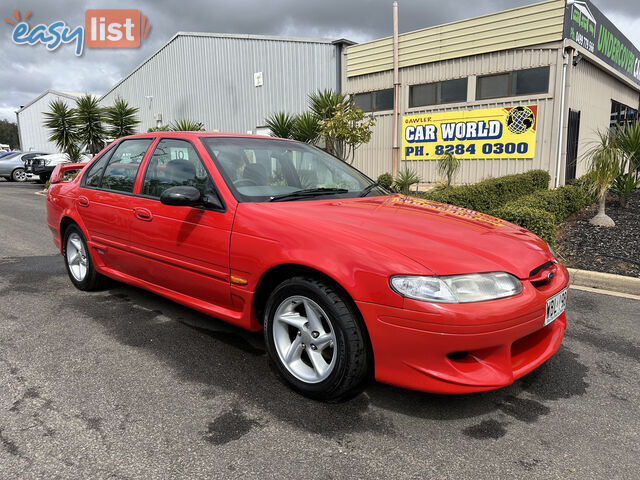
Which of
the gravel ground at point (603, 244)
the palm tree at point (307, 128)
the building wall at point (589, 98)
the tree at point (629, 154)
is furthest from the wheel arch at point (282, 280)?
the building wall at point (589, 98)

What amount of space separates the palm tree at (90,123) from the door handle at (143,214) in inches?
689

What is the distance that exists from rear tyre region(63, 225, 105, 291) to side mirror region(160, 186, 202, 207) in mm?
1839

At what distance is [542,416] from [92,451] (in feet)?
7.40

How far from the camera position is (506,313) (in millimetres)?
2270

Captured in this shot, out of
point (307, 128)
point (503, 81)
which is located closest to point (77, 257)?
point (307, 128)

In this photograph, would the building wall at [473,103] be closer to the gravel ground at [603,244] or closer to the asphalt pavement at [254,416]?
the gravel ground at [603,244]

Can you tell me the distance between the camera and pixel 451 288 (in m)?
2.24

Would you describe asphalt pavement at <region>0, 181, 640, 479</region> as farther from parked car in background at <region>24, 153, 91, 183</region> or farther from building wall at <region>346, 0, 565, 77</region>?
parked car in background at <region>24, 153, 91, 183</region>

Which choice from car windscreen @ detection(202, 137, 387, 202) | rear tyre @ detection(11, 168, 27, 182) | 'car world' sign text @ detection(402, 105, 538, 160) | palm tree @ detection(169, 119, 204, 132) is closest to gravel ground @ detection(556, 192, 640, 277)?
car windscreen @ detection(202, 137, 387, 202)

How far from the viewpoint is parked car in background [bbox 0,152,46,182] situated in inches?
906

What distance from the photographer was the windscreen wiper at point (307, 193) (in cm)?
306

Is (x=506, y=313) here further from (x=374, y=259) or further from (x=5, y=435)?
(x=5, y=435)

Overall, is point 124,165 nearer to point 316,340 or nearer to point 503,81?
point 316,340

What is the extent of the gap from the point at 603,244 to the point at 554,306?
4.39 m
